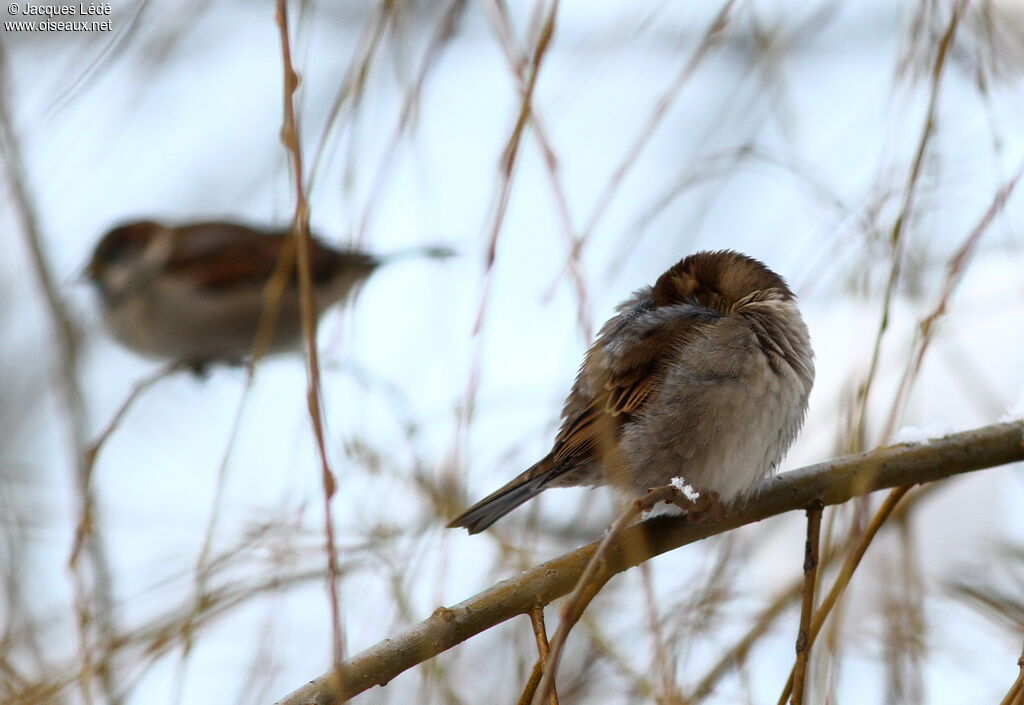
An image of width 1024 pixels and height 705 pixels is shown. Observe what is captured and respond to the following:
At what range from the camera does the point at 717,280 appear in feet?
7.34

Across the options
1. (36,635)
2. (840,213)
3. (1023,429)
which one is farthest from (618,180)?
(36,635)

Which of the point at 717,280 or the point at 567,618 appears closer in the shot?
the point at 567,618

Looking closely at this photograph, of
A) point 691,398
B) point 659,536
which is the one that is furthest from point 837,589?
point 691,398

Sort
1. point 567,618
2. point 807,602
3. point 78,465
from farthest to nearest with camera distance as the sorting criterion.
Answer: point 78,465
point 807,602
point 567,618

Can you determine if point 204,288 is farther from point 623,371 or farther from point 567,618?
point 567,618

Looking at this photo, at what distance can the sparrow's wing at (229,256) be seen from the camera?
4328 mm

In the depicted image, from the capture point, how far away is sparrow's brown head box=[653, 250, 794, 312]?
222cm

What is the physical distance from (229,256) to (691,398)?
2.90 meters

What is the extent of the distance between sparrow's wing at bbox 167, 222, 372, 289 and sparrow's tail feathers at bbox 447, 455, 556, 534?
93.4 inches

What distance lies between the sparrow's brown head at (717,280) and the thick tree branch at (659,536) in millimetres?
596

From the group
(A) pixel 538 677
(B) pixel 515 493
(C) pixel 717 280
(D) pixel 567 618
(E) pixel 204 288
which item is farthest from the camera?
(E) pixel 204 288

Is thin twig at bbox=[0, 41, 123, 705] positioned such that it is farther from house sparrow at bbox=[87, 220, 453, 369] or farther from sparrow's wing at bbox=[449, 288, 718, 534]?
house sparrow at bbox=[87, 220, 453, 369]

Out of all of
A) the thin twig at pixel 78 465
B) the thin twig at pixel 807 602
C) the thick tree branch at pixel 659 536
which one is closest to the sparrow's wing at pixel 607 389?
the thick tree branch at pixel 659 536

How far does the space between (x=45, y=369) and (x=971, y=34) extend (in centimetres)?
182
